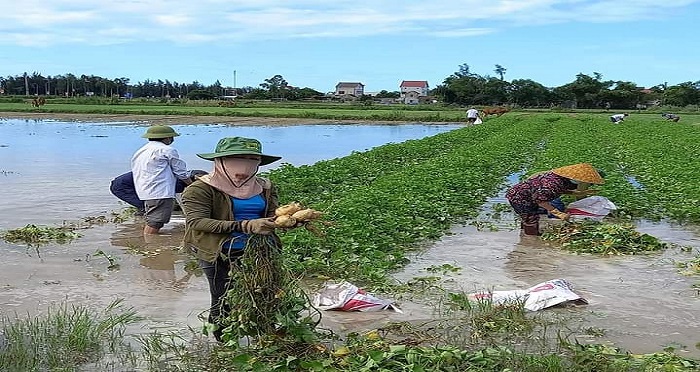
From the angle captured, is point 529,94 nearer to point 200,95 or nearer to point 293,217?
point 200,95

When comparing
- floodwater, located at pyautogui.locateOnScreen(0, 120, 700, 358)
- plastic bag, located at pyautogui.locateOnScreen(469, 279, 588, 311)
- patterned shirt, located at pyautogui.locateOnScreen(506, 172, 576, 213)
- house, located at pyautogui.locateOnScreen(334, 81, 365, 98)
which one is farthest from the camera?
house, located at pyautogui.locateOnScreen(334, 81, 365, 98)

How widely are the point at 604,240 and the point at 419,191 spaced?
3.97 m

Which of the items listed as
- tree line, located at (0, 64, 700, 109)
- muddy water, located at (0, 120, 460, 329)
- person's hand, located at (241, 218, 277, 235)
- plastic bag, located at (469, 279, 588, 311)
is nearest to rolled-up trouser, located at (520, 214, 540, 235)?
plastic bag, located at (469, 279, 588, 311)

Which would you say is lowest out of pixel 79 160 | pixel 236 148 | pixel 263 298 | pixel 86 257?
pixel 79 160

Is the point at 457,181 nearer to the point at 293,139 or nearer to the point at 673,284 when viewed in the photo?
the point at 673,284

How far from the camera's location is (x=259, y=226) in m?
4.41

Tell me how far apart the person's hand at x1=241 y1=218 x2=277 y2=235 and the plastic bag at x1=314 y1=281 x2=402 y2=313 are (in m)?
1.70

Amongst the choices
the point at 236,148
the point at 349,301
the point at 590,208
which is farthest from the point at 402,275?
the point at 590,208

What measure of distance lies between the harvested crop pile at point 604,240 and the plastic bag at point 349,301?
11.4 feet

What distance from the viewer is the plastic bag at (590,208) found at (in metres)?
10.5

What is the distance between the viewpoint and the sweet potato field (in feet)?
25.9

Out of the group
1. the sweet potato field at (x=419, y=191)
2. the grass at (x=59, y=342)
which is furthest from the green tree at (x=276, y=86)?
the grass at (x=59, y=342)

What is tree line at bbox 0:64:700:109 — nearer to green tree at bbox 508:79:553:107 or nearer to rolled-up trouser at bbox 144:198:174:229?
green tree at bbox 508:79:553:107

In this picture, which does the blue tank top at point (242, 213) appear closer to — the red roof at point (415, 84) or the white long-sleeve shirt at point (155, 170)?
the white long-sleeve shirt at point (155, 170)
